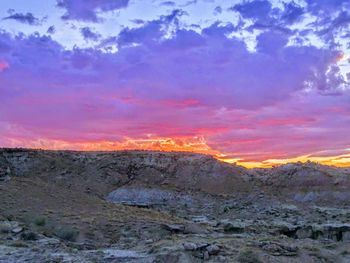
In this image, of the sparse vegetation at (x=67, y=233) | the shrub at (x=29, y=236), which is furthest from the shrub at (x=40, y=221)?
the shrub at (x=29, y=236)

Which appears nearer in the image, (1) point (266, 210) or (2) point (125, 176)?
(1) point (266, 210)

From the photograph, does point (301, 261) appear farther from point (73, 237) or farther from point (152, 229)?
point (73, 237)

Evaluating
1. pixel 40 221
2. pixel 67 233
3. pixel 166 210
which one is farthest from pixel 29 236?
pixel 166 210

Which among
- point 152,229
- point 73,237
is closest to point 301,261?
point 152,229

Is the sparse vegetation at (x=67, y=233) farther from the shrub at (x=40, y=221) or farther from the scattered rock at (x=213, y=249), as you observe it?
the scattered rock at (x=213, y=249)

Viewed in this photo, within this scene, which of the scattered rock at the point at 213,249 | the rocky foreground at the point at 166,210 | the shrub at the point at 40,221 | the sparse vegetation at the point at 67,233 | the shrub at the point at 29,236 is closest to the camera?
the scattered rock at the point at 213,249

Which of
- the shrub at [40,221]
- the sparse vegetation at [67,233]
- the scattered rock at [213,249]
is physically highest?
the shrub at [40,221]

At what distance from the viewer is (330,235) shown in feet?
76.6

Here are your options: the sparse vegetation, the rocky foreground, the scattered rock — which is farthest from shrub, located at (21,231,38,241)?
the scattered rock

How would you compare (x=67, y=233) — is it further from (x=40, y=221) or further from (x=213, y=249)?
(x=213, y=249)

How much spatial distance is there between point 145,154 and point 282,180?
9719mm

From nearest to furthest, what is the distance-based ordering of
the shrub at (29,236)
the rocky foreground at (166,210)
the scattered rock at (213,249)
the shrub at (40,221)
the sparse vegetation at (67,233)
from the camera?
the scattered rock at (213,249) < the rocky foreground at (166,210) < the shrub at (29,236) < the sparse vegetation at (67,233) < the shrub at (40,221)

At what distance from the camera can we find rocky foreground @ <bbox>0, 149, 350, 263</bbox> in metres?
16.3

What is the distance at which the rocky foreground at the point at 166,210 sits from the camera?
16266mm
